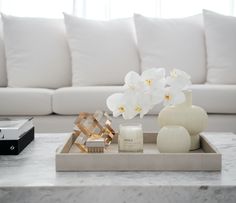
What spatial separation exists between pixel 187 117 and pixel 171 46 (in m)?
2.00

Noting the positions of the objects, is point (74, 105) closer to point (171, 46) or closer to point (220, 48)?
point (171, 46)

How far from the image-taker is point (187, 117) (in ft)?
5.46

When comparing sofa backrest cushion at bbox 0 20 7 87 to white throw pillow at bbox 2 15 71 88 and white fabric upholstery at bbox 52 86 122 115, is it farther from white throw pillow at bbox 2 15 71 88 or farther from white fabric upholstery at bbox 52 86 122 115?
white fabric upholstery at bbox 52 86 122 115

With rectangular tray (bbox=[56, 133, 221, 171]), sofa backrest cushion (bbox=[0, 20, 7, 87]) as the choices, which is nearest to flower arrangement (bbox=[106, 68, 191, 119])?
rectangular tray (bbox=[56, 133, 221, 171])

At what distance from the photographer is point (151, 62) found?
3.62m

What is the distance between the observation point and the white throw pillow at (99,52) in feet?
11.7

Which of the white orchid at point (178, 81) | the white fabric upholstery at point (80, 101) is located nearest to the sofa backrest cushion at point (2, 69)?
the white fabric upholstery at point (80, 101)

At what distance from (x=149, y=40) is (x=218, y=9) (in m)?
1.13

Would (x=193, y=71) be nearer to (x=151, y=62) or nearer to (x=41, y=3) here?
(x=151, y=62)

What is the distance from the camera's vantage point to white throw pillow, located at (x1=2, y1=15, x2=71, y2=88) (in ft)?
11.9

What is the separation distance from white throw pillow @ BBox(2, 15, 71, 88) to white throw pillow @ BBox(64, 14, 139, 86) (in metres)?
0.11

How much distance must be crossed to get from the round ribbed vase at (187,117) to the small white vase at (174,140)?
0.09 metres

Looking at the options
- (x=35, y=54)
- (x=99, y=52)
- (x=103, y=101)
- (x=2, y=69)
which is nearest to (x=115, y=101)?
(x=103, y=101)

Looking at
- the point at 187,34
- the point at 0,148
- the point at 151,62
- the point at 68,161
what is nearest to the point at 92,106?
the point at 151,62
